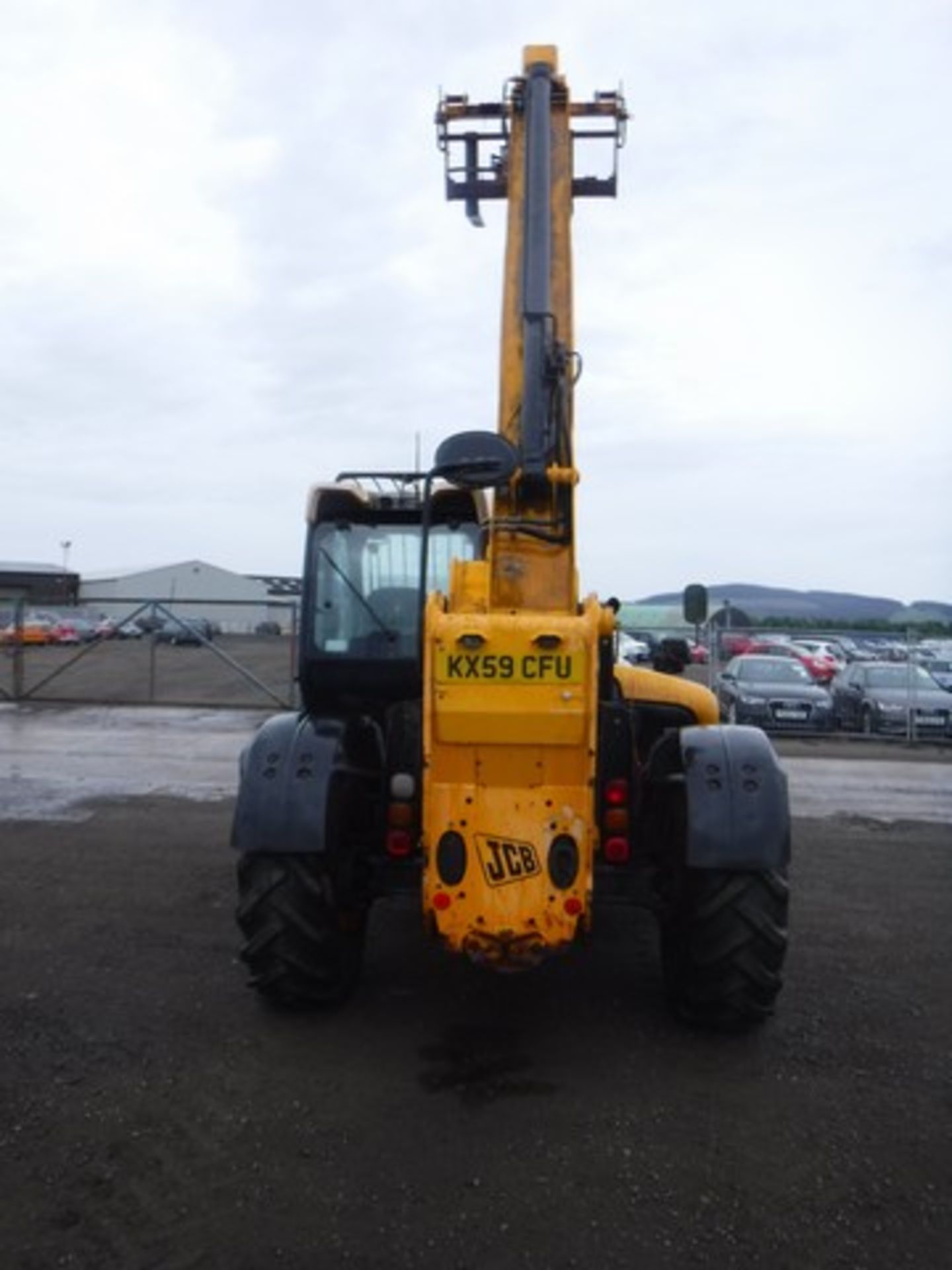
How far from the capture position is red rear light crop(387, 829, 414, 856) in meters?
4.73

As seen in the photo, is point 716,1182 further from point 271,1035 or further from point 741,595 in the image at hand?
point 741,595

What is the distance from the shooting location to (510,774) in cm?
422

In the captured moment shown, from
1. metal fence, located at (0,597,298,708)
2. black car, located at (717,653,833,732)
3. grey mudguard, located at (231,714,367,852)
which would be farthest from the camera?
metal fence, located at (0,597,298,708)

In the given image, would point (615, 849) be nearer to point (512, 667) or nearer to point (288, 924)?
point (512, 667)

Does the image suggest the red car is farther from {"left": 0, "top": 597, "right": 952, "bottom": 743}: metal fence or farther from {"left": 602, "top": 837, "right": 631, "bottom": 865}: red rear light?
{"left": 602, "top": 837, "right": 631, "bottom": 865}: red rear light

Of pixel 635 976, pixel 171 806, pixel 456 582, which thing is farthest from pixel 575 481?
pixel 171 806

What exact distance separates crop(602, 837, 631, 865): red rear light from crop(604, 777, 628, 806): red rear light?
16 cm

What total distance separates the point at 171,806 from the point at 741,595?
159539 millimetres

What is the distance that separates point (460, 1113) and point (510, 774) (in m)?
1.30

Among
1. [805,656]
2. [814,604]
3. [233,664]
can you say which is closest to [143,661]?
[233,664]

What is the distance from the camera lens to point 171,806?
9914 millimetres

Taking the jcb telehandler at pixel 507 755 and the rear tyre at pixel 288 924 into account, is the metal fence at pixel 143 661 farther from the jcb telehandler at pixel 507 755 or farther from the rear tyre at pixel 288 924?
the rear tyre at pixel 288 924

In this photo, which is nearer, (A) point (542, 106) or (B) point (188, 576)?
(A) point (542, 106)

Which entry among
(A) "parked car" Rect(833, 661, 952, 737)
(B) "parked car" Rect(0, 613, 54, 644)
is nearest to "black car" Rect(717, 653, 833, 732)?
(A) "parked car" Rect(833, 661, 952, 737)
